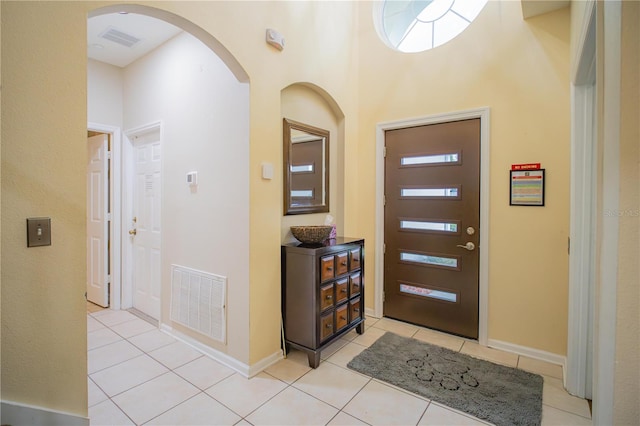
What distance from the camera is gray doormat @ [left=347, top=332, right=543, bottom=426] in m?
1.95

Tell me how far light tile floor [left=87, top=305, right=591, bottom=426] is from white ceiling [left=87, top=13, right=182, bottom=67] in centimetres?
279

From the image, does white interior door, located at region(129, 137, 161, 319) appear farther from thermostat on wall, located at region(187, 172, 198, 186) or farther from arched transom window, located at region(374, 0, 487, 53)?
arched transom window, located at region(374, 0, 487, 53)

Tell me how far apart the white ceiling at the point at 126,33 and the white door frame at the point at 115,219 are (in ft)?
2.47

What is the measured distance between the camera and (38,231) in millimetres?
1271

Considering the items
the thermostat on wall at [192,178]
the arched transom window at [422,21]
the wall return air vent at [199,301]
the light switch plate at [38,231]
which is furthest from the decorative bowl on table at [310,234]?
the arched transom window at [422,21]

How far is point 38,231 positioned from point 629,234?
215 centimetres

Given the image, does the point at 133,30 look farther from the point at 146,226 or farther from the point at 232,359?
Answer: the point at 232,359

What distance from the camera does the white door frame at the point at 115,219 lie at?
3584 millimetres

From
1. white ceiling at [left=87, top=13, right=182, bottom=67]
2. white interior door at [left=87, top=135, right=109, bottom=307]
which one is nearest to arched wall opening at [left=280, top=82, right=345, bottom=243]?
white ceiling at [left=87, top=13, right=182, bottom=67]

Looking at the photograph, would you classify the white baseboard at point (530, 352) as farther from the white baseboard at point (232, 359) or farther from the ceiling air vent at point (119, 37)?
the ceiling air vent at point (119, 37)

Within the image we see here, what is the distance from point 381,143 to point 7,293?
121 inches

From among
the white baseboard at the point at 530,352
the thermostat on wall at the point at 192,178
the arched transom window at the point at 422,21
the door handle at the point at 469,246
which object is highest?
the arched transom window at the point at 422,21

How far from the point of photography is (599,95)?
116cm

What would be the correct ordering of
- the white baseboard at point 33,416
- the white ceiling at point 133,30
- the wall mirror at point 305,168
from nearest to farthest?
the white baseboard at point 33,416 → the white ceiling at point 133,30 → the wall mirror at point 305,168
